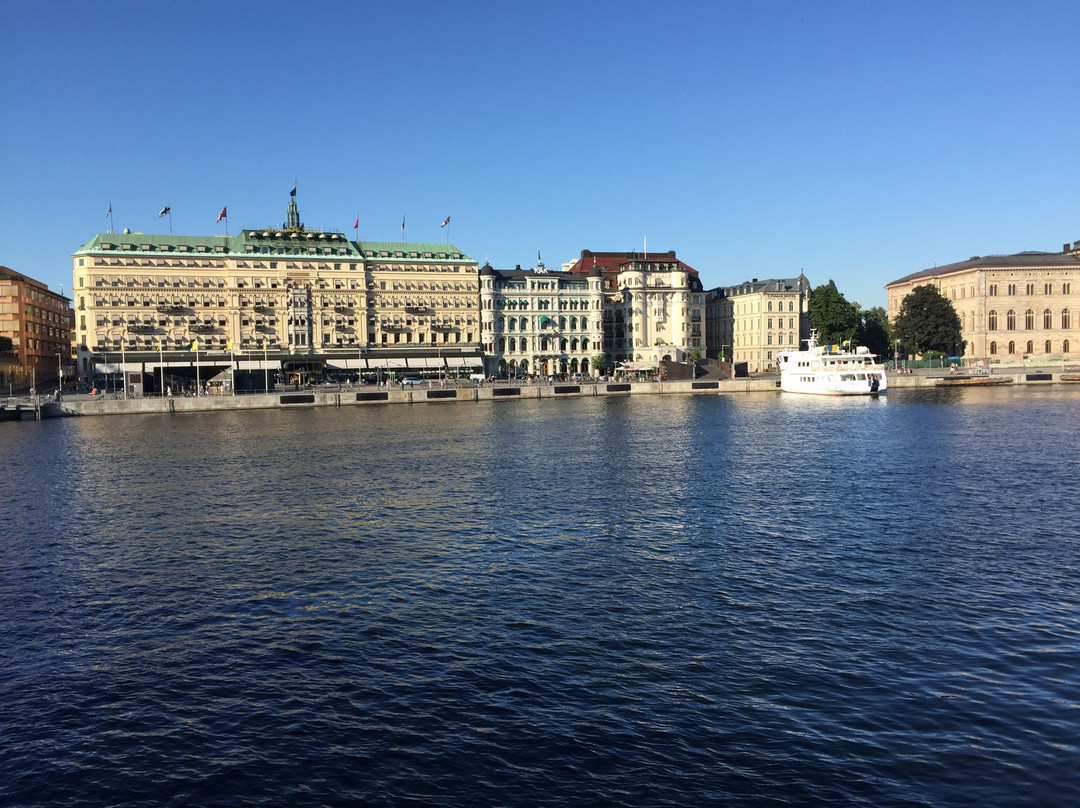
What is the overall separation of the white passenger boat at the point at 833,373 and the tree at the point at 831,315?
29.8 m

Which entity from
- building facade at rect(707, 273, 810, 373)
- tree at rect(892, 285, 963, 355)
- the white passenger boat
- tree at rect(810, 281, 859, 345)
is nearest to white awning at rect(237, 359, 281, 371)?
the white passenger boat

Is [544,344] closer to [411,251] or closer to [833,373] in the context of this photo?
[411,251]

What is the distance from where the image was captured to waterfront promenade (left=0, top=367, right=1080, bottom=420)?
328ft

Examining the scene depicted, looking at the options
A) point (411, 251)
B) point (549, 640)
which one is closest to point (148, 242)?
point (411, 251)

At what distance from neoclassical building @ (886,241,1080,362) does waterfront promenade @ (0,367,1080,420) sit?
1292cm

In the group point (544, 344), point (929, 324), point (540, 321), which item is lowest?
point (544, 344)

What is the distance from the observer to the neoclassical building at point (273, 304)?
417 feet

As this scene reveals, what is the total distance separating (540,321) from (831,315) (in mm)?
55572

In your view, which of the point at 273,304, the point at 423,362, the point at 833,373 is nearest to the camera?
the point at 833,373

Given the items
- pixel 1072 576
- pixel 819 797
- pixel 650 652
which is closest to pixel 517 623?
pixel 650 652

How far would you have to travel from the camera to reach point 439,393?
118 meters

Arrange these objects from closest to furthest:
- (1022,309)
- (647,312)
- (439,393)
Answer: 1. (439,393)
2. (1022,309)
3. (647,312)

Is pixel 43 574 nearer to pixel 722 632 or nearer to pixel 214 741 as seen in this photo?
pixel 214 741

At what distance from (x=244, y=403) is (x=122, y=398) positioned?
15.1 m
